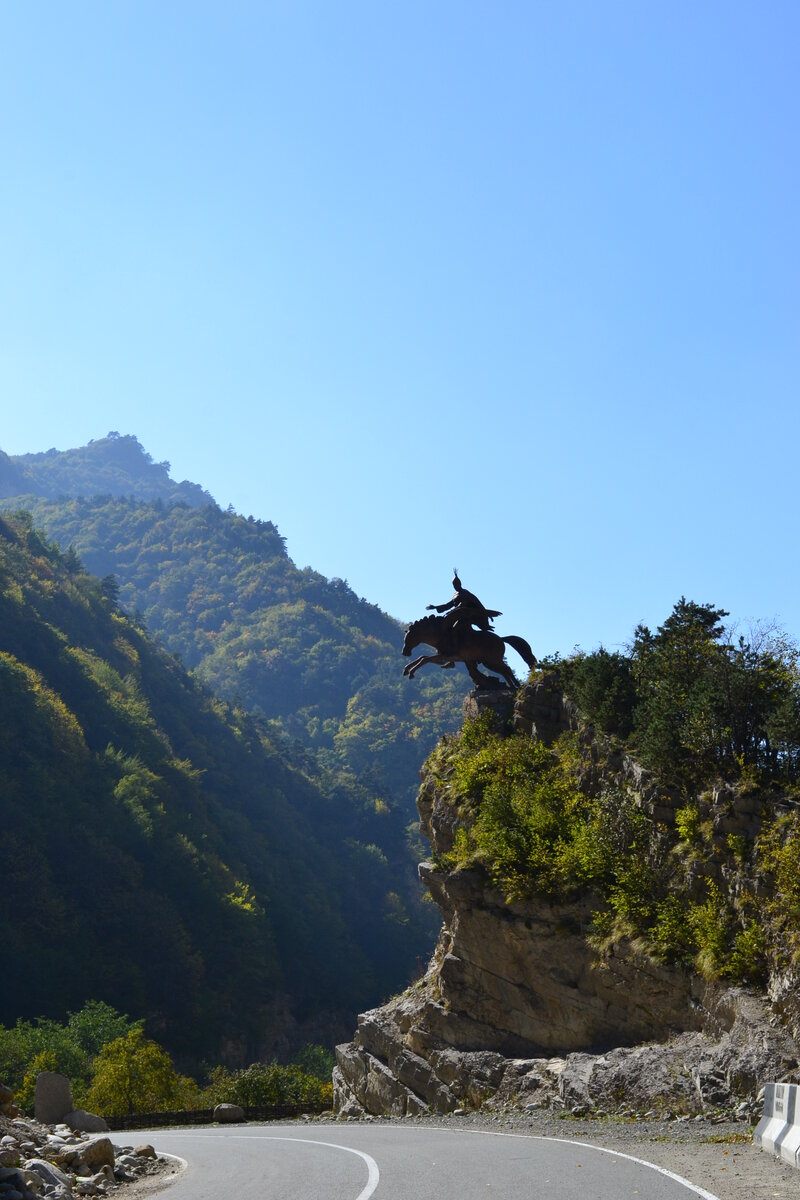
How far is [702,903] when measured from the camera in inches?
879

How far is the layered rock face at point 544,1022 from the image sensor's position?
19.0 metres

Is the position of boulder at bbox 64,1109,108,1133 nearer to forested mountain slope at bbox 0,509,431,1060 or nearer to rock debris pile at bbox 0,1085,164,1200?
rock debris pile at bbox 0,1085,164,1200

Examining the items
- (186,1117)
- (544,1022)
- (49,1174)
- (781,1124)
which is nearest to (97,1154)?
(49,1174)

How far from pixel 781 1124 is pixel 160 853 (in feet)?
263

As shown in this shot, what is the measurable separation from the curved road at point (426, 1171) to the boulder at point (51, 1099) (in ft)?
17.6

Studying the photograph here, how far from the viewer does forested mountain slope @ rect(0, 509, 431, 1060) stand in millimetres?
73938

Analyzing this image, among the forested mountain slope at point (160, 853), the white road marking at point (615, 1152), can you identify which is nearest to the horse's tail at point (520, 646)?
the white road marking at point (615, 1152)

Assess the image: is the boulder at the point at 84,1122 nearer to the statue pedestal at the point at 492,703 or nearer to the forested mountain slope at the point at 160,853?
the statue pedestal at the point at 492,703

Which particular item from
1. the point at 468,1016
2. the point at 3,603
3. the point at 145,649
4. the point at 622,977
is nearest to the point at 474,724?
the point at 468,1016

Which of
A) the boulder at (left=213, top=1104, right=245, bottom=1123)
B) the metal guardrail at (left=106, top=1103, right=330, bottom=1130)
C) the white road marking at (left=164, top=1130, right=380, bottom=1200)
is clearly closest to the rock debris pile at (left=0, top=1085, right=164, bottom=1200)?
the white road marking at (left=164, top=1130, right=380, bottom=1200)

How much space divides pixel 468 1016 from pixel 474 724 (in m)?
8.43

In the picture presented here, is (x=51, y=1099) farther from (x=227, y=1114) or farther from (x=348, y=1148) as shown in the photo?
(x=227, y=1114)

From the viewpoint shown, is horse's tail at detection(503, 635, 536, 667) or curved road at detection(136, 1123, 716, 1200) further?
horse's tail at detection(503, 635, 536, 667)

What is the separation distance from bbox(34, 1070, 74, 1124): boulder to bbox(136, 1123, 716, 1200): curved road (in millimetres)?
5357
